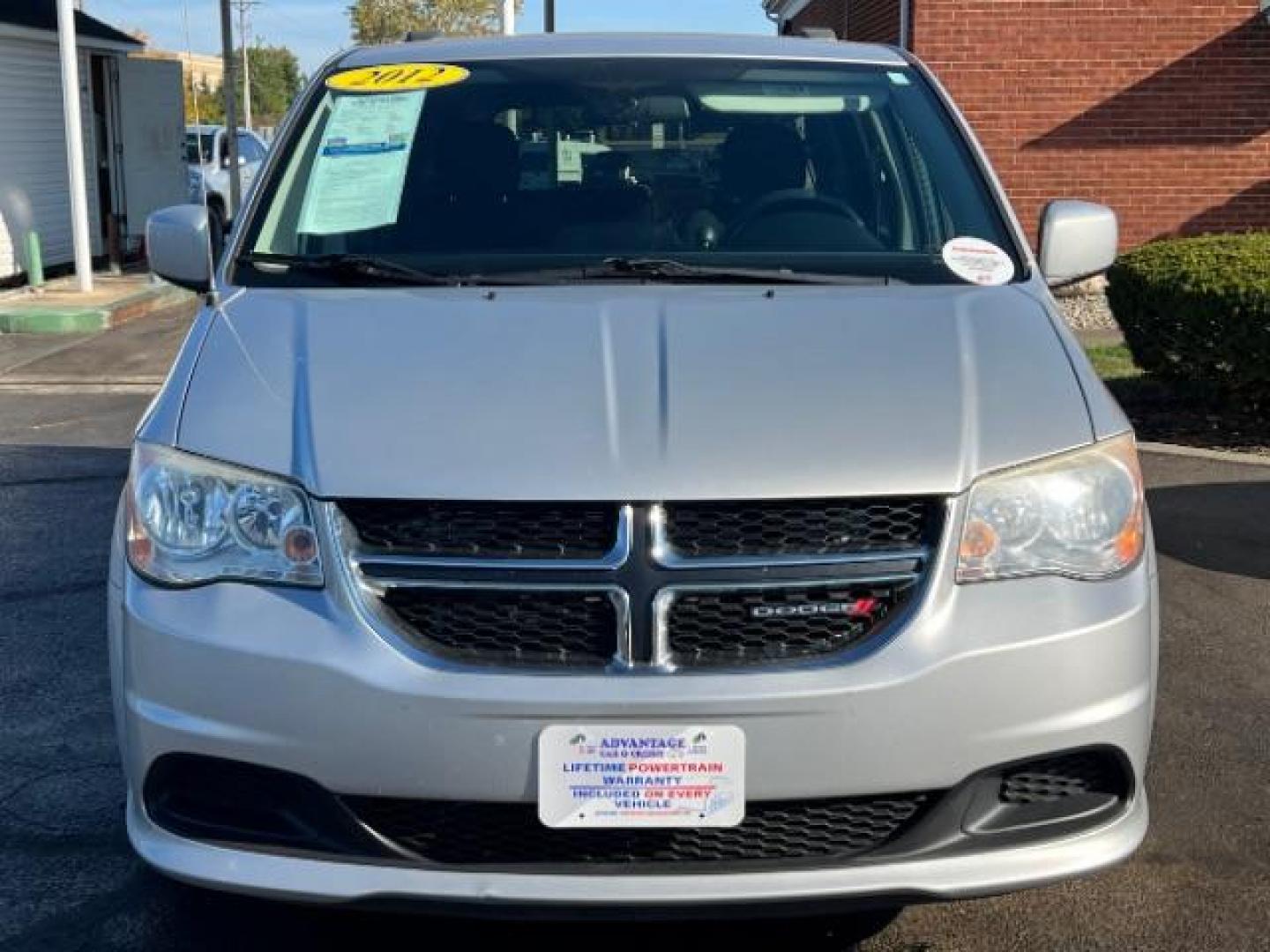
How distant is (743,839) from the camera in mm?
2773

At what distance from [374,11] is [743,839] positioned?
194ft

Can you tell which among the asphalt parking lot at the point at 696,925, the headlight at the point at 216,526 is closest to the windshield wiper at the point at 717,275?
the headlight at the point at 216,526

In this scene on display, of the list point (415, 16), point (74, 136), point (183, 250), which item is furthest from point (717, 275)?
point (415, 16)

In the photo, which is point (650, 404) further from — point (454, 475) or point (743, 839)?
point (743, 839)

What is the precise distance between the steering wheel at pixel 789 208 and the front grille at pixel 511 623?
1595mm

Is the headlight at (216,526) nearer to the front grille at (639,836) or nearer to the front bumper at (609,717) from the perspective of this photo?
the front bumper at (609,717)

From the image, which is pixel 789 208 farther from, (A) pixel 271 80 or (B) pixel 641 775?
(A) pixel 271 80

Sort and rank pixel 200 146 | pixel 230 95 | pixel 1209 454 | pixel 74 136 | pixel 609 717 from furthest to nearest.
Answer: pixel 200 146, pixel 230 95, pixel 74 136, pixel 1209 454, pixel 609 717

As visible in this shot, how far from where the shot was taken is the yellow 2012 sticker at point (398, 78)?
438cm

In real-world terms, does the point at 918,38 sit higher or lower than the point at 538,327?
higher

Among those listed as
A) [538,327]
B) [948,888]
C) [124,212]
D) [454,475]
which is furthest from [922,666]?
[124,212]

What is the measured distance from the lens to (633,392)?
300 cm

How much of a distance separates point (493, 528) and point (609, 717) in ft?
1.30

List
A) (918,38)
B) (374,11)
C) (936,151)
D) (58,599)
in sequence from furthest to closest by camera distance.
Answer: (374,11) < (918,38) < (58,599) < (936,151)
